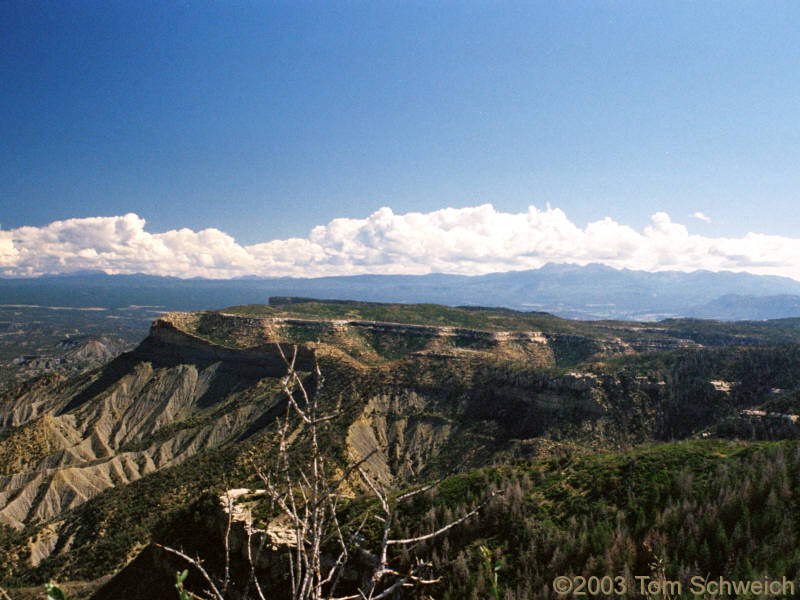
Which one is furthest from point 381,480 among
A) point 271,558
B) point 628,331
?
point 628,331

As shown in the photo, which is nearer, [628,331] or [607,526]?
[607,526]

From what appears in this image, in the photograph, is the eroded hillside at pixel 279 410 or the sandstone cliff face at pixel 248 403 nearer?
the eroded hillside at pixel 279 410

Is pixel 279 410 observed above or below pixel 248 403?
above

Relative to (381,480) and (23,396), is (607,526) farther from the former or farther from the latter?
(23,396)

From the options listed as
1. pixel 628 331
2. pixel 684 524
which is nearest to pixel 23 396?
pixel 684 524

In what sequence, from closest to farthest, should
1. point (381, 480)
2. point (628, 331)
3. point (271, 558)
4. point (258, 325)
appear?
point (271, 558)
point (381, 480)
point (258, 325)
point (628, 331)

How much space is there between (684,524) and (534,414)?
48.4 meters

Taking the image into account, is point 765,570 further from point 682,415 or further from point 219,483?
point 682,415

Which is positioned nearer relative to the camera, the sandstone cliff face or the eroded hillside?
the eroded hillside

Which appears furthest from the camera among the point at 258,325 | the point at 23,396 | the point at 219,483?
the point at 258,325

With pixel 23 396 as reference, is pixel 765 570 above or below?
above

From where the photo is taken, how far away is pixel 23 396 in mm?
106375

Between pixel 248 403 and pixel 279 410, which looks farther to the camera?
pixel 248 403

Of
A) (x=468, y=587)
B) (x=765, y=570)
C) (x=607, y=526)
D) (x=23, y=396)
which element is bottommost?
(x=23, y=396)
